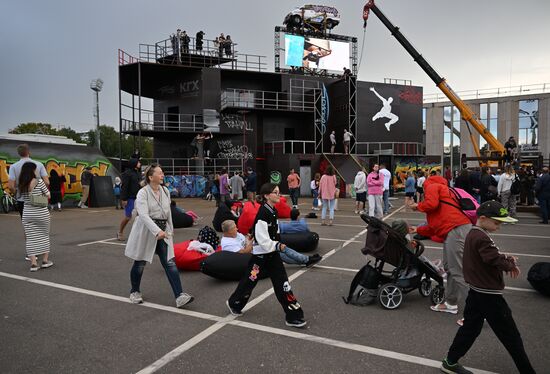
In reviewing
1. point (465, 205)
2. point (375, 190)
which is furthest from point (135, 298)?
point (375, 190)

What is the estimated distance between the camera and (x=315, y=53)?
119ft

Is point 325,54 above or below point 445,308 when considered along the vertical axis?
above

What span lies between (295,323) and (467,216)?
8.29 ft

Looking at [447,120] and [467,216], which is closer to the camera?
[467,216]

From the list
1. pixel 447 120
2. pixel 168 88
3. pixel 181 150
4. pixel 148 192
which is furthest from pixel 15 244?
pixel 447 120

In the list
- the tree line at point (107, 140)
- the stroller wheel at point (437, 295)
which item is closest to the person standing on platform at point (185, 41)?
the stroller wheel at point (437, 295)

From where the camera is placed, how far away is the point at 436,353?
156 inches

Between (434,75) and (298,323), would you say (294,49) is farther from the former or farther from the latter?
(298,323)

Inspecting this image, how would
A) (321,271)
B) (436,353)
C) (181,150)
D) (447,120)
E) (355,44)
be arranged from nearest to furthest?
1. (436,353)
2. (321,271)
3. (181,150)
4. (355,44)
5. (447,120)

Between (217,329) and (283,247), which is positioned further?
(217,329)

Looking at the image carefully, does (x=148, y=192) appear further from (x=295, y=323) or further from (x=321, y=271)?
(x=321, y=271)

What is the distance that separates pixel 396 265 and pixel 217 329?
2.44 meters

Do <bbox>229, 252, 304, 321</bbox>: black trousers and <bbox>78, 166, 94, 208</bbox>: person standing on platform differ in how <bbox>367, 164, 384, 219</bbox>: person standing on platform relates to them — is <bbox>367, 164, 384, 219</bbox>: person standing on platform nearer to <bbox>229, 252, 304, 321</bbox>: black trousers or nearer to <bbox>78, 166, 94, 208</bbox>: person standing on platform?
<bbox>229, 252, 304, 321</bbox>: black trousers

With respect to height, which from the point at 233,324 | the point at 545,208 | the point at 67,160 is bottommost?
the point at 233,324
